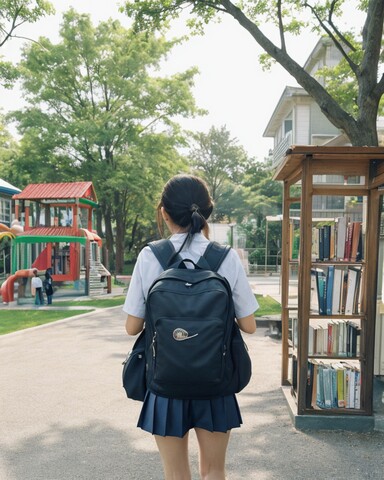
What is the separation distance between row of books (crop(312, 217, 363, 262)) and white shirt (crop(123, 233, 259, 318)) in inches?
103

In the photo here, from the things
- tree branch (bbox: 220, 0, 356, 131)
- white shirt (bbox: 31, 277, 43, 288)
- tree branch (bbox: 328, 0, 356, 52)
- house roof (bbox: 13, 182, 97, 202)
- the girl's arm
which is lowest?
white shirt (bbox: 31, 277, 43, 288)

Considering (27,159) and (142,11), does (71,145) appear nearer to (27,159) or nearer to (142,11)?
(27,159)

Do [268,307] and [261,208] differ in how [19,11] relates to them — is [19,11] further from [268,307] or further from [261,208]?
[261,208]

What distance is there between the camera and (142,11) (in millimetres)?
10078

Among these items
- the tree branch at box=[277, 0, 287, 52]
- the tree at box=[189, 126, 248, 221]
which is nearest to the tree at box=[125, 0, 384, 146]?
the tree branch at box=[277, 0, 287, 52]

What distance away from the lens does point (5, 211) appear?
32.1 m

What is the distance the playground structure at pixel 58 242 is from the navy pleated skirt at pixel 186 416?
67.5 ft

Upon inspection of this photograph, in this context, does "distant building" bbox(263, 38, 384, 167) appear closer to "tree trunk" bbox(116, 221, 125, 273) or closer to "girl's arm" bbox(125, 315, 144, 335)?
"tree trunk" bbox(116, 221, 125, 273)

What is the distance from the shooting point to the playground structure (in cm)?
2239

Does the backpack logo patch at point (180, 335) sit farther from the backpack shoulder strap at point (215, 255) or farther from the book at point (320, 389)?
the book at point (320, 389)

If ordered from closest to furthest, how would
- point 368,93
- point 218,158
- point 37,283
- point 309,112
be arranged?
point 368,93, point 37,283, point 309,112, point 218,158

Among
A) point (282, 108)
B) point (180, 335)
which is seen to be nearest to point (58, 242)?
point (282, 108)

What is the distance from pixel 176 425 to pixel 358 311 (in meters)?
3.07

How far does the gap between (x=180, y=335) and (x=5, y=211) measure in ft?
108
